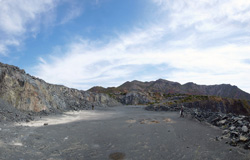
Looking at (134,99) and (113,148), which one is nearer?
(113,148)

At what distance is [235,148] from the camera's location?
27.8ft

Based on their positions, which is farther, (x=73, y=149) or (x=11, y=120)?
(x=11, y=120)

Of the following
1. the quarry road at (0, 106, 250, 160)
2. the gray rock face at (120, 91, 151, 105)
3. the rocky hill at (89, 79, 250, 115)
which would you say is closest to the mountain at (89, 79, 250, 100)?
the rocky hill at (89, 79, 250, 115)

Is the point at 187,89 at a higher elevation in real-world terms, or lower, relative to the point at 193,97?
higher

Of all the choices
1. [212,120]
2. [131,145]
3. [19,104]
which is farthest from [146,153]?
[19,104]

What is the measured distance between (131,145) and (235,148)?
19.9ft

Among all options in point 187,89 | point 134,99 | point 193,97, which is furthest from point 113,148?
point 187,89

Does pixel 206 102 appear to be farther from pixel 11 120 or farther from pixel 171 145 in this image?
pixel 11 120

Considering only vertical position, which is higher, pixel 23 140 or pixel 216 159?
pixel 23 140

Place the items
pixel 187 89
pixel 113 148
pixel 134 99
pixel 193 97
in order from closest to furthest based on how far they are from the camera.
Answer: pixel 113 148 → pixel 193 97 → pixel 134 99 → pixel 187 89

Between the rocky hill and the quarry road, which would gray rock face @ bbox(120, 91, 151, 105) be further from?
the quarry road

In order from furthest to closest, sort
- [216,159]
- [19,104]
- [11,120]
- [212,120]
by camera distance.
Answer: [19,104] < [212,120] < [11,120] < [216,159]

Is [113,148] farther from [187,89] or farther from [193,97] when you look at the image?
[187,89]

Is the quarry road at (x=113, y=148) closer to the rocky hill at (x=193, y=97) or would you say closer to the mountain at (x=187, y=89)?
the rocky hill at (x=193, y=97)
